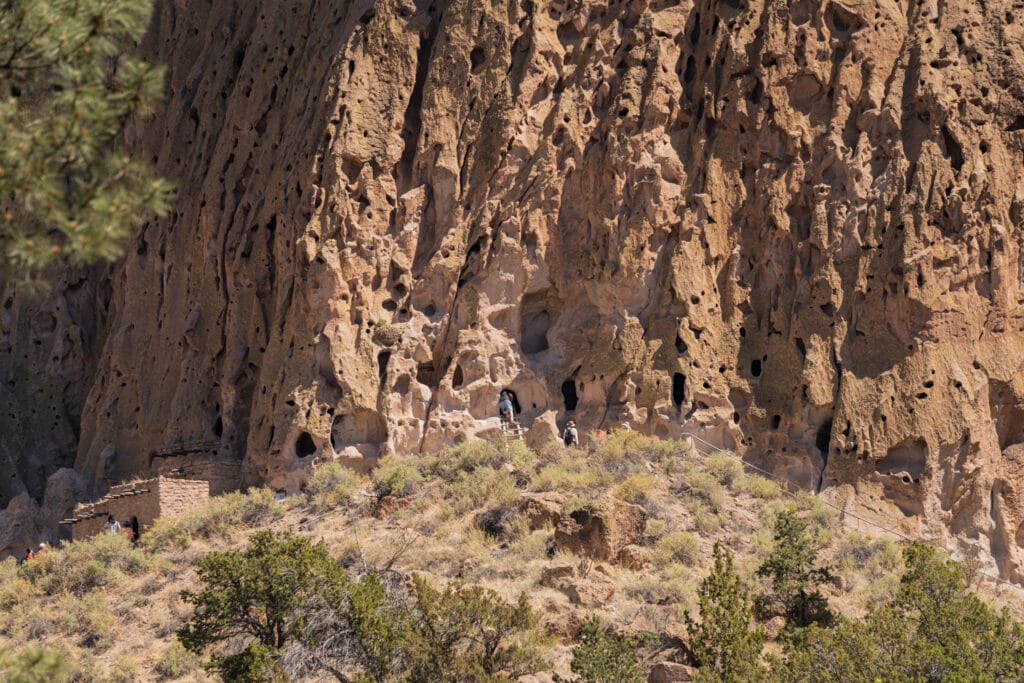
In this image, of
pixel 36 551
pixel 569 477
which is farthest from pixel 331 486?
pixel 36 551

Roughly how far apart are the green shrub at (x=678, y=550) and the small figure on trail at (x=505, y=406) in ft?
18.9

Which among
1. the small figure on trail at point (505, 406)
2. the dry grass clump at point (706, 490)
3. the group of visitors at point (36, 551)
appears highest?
the small figure on trail at point (505, 406)

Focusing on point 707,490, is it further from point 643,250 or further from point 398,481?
point 398,481

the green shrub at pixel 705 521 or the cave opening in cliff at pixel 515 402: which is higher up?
the cave opening in cliff at pixel 515 402

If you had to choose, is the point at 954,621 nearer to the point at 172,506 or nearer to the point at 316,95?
the point at 172,506

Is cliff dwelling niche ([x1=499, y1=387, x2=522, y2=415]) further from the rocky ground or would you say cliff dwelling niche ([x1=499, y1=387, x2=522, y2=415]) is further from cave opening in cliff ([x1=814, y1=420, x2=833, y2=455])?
cave opening in cliff ([x1=814, y1=420, x2=833, y2=455])

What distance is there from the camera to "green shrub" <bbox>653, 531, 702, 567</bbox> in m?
20.6

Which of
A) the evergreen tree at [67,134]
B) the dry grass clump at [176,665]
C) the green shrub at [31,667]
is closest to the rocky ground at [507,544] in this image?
the dry grass clump at [176,665]

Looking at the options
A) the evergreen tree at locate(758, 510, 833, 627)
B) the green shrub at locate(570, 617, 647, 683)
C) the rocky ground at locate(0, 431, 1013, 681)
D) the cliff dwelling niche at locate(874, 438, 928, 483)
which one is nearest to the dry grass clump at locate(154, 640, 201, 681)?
the rocky ground at locate(0, 431, 1013, 681)

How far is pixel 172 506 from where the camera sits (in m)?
25.7

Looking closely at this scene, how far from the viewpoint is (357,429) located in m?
26.3

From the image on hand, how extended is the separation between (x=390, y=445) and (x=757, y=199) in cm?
838

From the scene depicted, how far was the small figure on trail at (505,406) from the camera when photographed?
26094mm

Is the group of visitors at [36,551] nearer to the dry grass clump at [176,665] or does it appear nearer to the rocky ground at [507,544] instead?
the rocky ground at [507,544]
